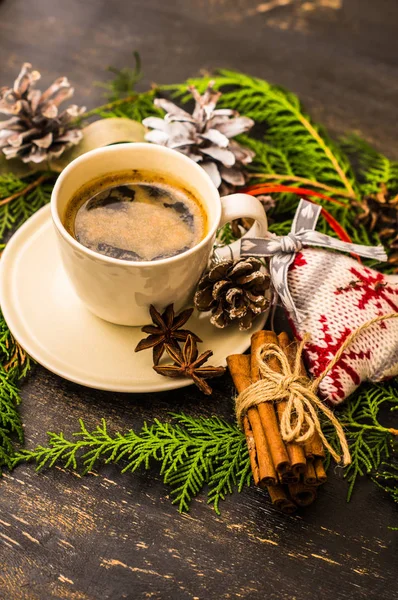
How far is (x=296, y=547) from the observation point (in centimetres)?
97

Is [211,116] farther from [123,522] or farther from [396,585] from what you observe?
[396,585]

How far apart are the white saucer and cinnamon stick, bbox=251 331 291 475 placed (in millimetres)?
45

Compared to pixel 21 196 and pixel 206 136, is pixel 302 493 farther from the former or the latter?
pixel 21 196

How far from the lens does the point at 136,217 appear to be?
1.11 m

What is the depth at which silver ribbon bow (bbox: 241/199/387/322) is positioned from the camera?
1080 mm

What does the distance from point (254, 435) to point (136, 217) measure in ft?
1.47

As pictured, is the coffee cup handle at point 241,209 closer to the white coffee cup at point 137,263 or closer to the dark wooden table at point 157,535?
the white coffee cup at point 137,263

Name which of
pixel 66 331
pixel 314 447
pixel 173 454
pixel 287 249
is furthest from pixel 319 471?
pixel 66 331

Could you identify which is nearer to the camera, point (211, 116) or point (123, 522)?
point (123, 522)

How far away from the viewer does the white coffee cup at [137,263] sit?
3.09 feet

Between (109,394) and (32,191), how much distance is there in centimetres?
55

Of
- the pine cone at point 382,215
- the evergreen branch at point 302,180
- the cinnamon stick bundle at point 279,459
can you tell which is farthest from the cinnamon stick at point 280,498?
the evergreen branch at point 302,180

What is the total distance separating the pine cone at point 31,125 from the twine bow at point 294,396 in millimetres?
657

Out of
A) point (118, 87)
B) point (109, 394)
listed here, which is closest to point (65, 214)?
point (109, 394)
